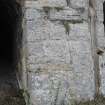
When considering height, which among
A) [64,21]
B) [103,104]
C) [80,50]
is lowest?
[103,104]

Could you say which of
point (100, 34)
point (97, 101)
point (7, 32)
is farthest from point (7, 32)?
point (97, 101)

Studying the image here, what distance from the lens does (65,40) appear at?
6.50m

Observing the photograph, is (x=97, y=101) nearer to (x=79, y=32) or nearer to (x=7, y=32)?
(x=79, y=32)

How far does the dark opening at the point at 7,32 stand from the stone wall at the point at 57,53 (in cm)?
72

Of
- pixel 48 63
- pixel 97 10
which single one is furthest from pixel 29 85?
pixel 97 10

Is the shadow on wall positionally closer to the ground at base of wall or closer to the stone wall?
the stone wall

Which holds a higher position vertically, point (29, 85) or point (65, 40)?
point (65, 40)

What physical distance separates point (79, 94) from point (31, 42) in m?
1.32

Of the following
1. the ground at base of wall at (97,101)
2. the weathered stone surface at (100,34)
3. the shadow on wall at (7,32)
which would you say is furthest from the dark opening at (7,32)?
the ground at base of wall at (97,101)

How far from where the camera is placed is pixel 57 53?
6.42m

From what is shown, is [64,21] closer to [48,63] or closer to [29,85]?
[48,63]

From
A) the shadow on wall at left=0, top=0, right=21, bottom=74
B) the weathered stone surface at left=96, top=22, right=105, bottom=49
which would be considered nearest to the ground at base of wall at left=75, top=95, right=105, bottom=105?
the weathered stone surface at left=96, top=22, right=105, bottom=49

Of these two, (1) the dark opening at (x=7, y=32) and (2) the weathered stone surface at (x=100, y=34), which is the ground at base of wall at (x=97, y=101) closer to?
(2) the weathered stone surface at (x=100, y=34)

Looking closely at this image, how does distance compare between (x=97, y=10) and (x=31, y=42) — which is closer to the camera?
(x=31, y=42)
